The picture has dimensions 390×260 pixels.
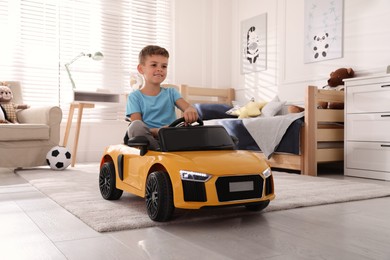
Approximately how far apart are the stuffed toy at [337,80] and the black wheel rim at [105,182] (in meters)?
2.28

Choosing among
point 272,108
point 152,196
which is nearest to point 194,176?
point 152,196

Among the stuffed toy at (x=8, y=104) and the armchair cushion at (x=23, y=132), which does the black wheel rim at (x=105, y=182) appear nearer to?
the armchair cushion at (x=23, y=132)

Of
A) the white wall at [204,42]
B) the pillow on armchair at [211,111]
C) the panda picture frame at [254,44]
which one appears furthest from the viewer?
the white wall at [204,42]

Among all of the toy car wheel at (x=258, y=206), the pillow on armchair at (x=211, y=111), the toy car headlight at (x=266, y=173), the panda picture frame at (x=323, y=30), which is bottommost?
the toy car wheel at (x=258, y=206)

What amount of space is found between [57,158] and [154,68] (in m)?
1.90

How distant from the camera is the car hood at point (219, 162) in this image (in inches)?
59.3

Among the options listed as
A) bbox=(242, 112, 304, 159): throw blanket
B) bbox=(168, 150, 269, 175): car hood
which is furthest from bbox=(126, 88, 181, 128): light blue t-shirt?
bbox=(242, 112, 304, 159): throw blanket

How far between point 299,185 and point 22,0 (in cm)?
364

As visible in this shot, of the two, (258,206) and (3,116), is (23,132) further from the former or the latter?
(258,206)

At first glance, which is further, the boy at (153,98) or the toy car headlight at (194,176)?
the boy at (153,98)

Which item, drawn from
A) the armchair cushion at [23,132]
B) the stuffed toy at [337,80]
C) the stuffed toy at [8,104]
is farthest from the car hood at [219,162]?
the stuffed toy at [8,104]

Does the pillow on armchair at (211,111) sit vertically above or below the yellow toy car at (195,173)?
above

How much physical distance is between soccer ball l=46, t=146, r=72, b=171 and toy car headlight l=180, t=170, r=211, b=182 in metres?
2.32

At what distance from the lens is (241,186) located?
1.54m
